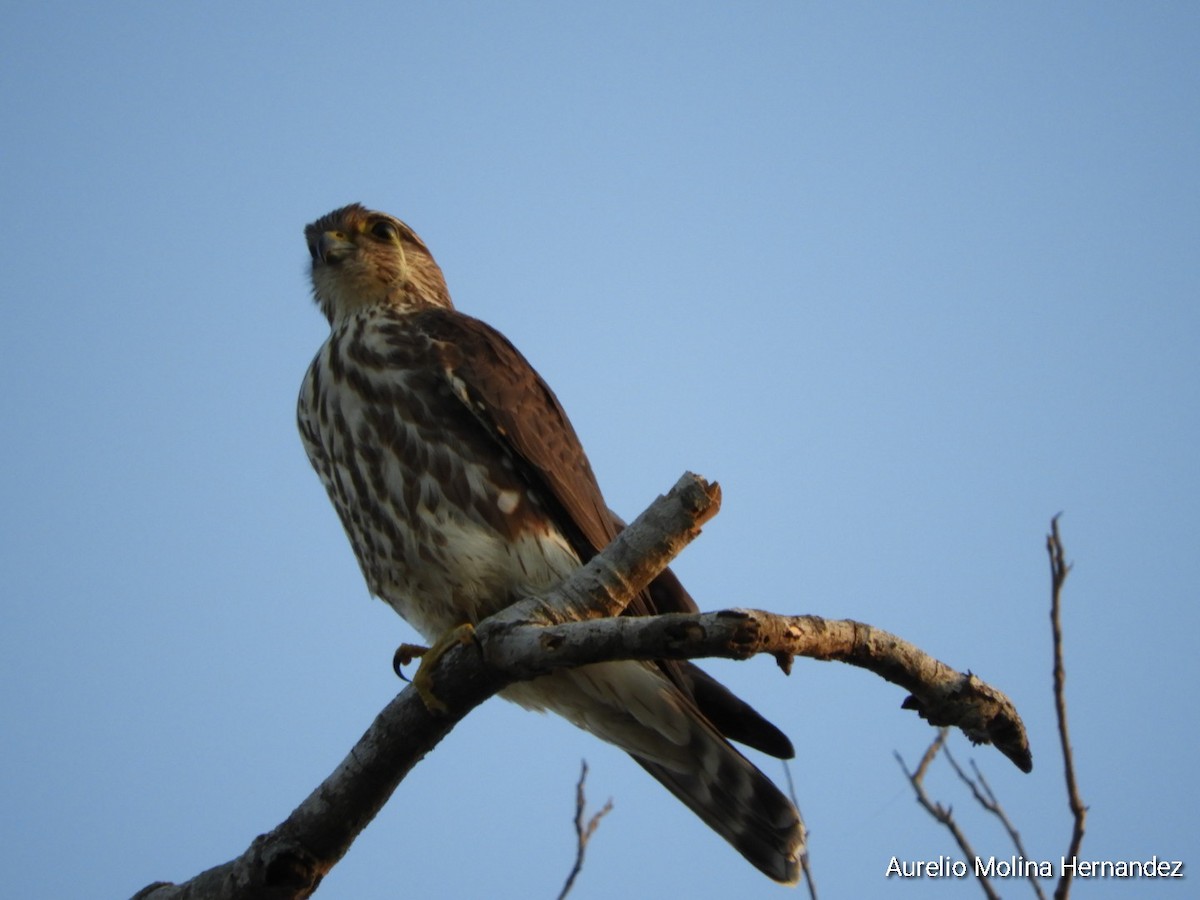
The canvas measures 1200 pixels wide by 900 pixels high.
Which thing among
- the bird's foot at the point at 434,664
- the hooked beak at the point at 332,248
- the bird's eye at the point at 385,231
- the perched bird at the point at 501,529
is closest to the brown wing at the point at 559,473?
the perched bird at the point at 501,529

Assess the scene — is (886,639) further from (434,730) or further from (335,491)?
(335,491)

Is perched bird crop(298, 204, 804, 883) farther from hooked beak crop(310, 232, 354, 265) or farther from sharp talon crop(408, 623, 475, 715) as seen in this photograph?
hooked beak crop(310, 232, 354, 265)

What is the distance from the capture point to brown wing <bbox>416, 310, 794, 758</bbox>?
361 cm

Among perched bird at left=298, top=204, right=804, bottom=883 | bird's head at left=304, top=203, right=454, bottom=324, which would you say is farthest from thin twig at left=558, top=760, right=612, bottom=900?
bird's head at left=304, top=203, right=454, bottom=324

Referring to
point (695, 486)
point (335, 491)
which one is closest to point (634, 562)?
point (695, 486)

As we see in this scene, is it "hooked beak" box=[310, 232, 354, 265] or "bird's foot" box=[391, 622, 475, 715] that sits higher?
"hooked beak" box=[310, 232, 354, 265]

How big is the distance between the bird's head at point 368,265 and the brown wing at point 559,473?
662 millimetres

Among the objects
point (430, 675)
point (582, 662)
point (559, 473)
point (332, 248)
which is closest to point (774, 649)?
point (582, 662)

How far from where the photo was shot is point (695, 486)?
8.91 feet

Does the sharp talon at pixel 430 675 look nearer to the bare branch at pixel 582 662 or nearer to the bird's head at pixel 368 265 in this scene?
the bare branch at pixel 582 662

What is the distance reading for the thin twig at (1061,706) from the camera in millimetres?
2484

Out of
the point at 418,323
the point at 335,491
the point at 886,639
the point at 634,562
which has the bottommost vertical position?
the point at 886,639

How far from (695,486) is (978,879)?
1065 millimetres

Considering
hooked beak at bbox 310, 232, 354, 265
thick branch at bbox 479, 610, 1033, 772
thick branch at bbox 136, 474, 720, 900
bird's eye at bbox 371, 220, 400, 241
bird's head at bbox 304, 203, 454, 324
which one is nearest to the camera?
thick branch at bbox 479, 610, 1033, 772
